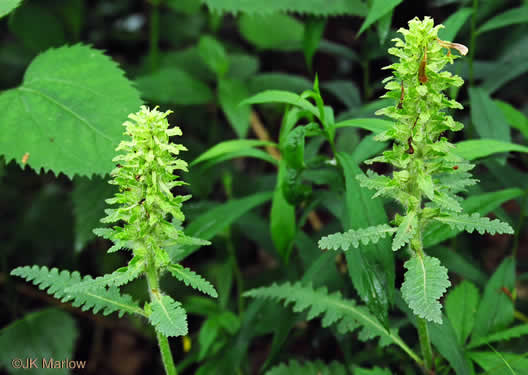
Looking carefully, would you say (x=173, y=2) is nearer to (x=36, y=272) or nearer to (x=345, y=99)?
(x=345, y=99)

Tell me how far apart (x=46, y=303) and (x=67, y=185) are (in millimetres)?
899

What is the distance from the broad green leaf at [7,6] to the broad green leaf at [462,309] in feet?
6.76

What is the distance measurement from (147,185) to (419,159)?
0.74 metres

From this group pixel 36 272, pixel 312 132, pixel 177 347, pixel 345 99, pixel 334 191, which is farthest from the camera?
pixel 177 347

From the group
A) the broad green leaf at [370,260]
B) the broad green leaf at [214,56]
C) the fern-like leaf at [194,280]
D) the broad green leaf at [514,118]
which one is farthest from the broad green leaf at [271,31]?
the fern-like leaf at [194,280]

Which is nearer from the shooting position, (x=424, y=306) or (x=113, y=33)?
(x=424, y=306)

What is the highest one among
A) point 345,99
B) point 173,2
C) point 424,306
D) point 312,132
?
point 173,2

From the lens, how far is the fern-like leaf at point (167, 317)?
4.49 feet

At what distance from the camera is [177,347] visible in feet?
9.96

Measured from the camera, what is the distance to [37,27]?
10.9ft

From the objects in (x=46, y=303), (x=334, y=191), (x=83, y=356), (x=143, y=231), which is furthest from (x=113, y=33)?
(x=143, y=231)

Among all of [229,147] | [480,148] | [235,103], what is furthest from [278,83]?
[480,148]

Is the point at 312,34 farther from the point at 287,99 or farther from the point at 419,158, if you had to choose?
the point at 419,158

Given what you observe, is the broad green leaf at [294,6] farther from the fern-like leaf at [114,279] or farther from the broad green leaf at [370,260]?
the fern-like leaf at [114,279]
